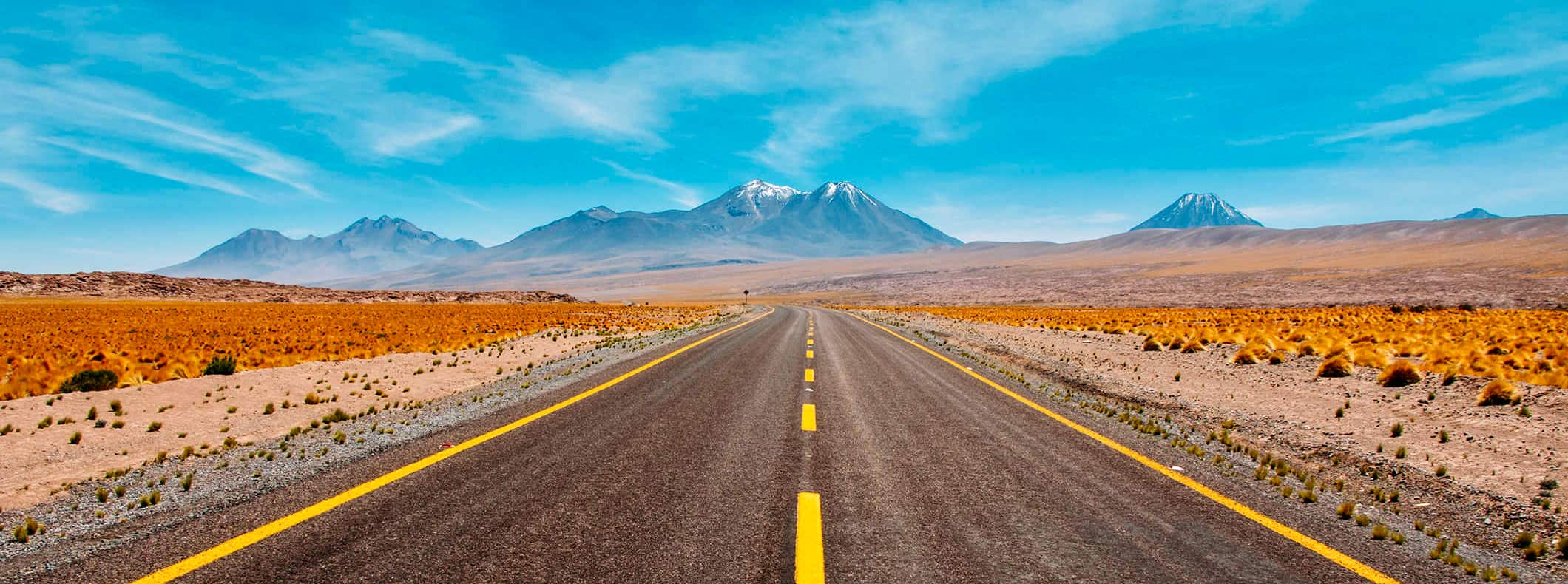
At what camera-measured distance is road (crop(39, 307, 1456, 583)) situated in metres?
3.62

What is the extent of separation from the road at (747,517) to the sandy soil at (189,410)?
113 inches

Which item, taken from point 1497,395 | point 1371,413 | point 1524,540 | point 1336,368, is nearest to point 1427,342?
point 1336,368

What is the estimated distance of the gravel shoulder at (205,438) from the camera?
4.41 metres

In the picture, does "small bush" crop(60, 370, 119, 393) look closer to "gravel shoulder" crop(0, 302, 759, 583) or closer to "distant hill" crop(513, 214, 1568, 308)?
"gravel shoulder" crop(0, 302, 759, 583)

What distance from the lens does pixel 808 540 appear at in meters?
4.02

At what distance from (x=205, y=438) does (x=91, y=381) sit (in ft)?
17.9

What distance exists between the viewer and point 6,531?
13.6 feet

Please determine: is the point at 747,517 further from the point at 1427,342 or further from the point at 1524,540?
the point at 1427,342

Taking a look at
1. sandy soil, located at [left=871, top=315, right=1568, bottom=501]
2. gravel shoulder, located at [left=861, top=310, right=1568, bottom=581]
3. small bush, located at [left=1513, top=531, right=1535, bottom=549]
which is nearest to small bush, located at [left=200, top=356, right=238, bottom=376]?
gravel shoulder, located at [left=861, top=310, right=1568, bottom=581]

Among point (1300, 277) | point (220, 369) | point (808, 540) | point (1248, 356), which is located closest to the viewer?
point (808, 540)

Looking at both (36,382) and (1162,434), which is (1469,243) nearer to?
(1162,434)

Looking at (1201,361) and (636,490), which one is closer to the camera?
(636,490)

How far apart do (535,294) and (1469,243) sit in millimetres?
175181

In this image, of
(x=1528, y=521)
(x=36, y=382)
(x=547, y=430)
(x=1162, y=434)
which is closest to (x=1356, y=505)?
(x=1528, y=521)
